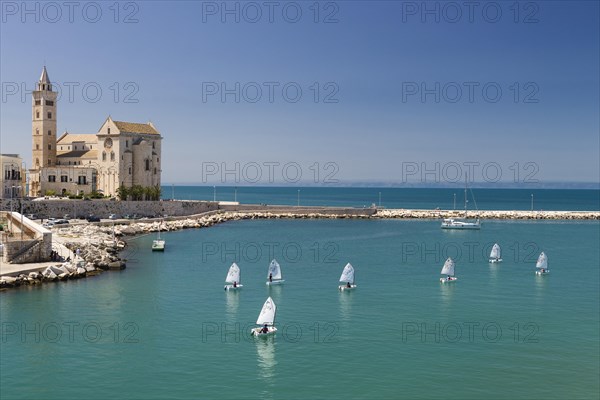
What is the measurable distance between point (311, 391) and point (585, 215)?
4764 inches

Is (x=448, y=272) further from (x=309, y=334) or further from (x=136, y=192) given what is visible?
(x=136, y=192)

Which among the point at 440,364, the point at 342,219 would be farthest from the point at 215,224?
the point at 440,364

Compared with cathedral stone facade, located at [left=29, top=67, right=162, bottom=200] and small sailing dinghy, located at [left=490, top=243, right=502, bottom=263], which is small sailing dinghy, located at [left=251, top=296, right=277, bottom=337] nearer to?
small sailing dinghy, located at [left=490, top=243, right=502, bottom=263]

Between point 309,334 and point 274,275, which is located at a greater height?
point 274,275

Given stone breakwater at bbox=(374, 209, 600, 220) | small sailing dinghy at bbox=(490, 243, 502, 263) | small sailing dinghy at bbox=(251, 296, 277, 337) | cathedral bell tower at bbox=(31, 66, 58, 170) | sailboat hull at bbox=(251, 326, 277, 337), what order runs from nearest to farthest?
sailboat hull at bbox=(251, 326, 277, 337) → small sailing dinghy at bbox=(251, 296, 277, 337) → small sailing dinghy at bbox=(490, 243, 502, 263) → cathedral bell tower at bbox=(31, 66, 58, 170) → stone breakwater at bbox=(374, 209, 600, 220)

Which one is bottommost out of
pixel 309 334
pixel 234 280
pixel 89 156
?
pixel 309 334

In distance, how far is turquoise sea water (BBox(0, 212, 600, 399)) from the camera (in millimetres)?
23719

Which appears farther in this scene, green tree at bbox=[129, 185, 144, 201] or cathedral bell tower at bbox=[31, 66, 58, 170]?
cathedral bell tower at bbox=[31, 66, 58, 170]

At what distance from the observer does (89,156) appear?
10162 centimetres

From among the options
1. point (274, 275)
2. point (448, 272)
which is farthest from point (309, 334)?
point (448, 272)

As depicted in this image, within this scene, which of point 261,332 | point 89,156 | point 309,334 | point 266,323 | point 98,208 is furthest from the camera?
point 89,156

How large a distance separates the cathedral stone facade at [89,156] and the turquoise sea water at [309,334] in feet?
152

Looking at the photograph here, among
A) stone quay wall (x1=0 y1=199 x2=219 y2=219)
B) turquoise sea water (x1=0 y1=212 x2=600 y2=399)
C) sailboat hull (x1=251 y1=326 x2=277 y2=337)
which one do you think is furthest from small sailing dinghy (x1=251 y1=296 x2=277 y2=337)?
stone quay wall (x1=0 y1=199 x2=219 y2=219)

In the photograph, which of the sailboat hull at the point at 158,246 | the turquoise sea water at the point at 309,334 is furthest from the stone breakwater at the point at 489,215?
the sailboat hull at the point at 158,246
